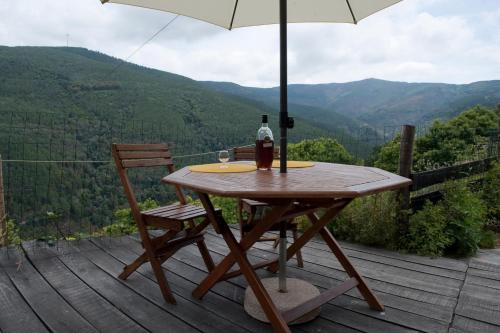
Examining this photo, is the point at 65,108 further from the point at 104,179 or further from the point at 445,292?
the point at 445,292

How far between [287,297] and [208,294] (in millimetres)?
509

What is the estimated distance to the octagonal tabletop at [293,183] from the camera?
1.50m

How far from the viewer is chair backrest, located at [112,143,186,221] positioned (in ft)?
7.97

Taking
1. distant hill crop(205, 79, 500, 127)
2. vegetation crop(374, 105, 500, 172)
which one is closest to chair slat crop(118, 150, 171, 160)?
vegetation crop(374, 105, 500, 172)

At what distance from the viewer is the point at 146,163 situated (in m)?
2.67

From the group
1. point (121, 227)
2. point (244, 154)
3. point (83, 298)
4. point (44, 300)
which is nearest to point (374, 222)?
point (244, 154)

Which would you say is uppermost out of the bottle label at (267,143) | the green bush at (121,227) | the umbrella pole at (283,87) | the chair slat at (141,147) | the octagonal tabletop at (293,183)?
the umbrella pole at (283,87)

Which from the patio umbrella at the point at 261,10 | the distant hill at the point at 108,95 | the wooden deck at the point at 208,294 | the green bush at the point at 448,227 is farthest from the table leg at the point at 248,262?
the distant hill at the point at 108,95

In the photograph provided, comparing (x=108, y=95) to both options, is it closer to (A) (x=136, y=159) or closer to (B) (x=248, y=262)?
(A) (x=136, y=159)

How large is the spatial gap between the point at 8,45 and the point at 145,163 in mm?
42566

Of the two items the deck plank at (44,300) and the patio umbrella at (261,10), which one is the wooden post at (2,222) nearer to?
the deck plank at (44,300)

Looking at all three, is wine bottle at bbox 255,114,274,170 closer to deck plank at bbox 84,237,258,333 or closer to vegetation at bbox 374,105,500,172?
deck plank at bbox 84,237,258,333

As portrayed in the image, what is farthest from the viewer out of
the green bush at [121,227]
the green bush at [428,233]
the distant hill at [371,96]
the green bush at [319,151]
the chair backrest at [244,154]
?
the distant hill at [371,96]

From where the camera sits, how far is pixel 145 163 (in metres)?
2.66
